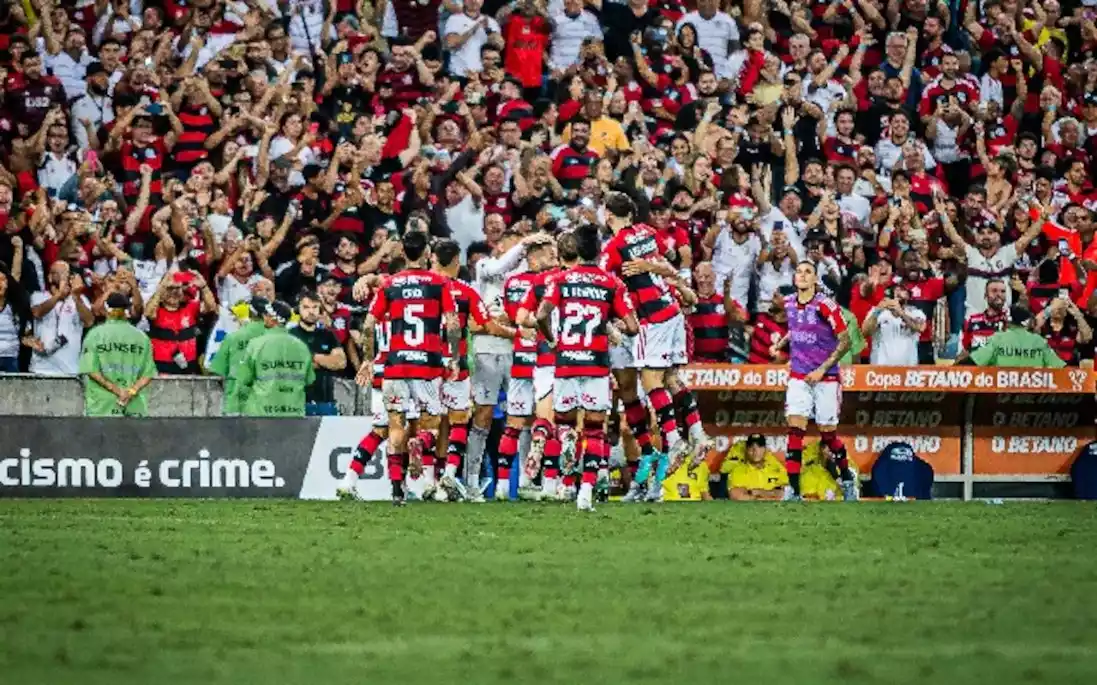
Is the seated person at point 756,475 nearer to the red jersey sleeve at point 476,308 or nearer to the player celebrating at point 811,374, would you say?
the player celebrating at point 811,374

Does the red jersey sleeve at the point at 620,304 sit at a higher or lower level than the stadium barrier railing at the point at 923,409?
higher

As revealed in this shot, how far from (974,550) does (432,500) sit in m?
6.27

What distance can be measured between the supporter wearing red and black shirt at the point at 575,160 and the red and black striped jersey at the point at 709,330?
7.38ft

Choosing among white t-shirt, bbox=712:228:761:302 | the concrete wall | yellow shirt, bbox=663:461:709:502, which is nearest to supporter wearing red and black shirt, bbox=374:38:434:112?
white t-shirt, bbox=712:228:761:302

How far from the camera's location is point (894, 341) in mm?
22078

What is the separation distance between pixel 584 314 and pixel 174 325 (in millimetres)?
6176

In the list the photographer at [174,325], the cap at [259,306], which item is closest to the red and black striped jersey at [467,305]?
the cap at [259,306]

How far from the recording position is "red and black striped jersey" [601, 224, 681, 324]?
1753 cm

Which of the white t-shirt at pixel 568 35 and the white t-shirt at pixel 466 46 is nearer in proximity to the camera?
the white t-shirt at pixel 466 46

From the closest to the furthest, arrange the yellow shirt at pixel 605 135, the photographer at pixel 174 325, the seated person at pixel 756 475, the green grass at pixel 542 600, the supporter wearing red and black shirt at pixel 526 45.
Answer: the green grass at pixel 542 600, the photographer at pixel 174 325, the seated person at pixel 756 475, the yellow shirt at pixel 605 135, the supporter wearing red and black shirt at pixel 526 45

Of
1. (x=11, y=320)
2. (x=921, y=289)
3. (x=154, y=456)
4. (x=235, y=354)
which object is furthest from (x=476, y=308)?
(x=921, y=289)

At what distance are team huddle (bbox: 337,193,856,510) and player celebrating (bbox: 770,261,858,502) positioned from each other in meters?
0.01

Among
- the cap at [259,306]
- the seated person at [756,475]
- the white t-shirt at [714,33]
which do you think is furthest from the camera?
the white t-shirt at [714,33]

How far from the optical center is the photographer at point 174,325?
67.6ft
